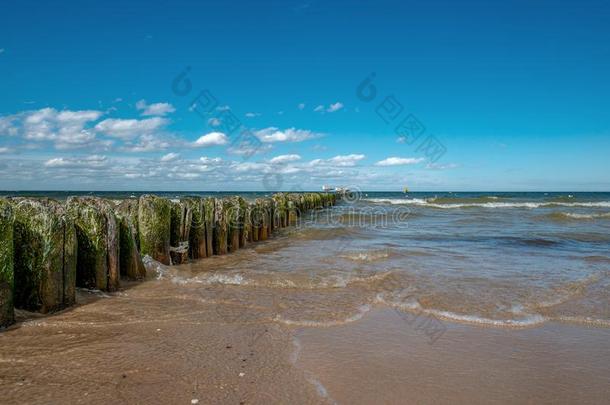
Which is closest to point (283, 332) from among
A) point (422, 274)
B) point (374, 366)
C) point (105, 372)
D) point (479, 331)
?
point (374, 366)

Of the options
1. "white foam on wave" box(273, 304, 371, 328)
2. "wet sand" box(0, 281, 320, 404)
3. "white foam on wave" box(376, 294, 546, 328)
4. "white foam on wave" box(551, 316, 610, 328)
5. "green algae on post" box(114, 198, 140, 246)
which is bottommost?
"white foam on wave" box(551, 316, 610, 328)

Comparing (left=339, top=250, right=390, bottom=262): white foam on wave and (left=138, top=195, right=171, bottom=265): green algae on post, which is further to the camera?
(left=339, top=250, right=390, bottom=262): white foam on wave

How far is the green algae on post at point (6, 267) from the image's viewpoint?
4.34 meters

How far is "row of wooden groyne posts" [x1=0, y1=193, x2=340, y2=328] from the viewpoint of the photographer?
4926 millimetres

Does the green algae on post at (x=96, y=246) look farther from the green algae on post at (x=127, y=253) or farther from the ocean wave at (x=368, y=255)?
the ocean wave at (x=368, y=255)

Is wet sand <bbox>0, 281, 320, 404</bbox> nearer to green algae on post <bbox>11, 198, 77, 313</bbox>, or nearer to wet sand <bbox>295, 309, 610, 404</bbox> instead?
green algae on post <bbox>11, 198, 77, 313</bbox>

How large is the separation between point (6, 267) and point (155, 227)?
365cm

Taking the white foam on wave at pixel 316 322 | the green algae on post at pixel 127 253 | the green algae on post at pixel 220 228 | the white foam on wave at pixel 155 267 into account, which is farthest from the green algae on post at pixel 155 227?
the white foam on wave at pixel 316 322

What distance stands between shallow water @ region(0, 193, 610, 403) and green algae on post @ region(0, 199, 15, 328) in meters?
0.18

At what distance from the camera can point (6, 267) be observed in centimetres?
440

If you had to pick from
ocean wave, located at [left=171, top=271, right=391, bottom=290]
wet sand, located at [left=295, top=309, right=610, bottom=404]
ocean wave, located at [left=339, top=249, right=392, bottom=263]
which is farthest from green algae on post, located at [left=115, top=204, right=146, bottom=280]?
ocean wave, located at [left=339, top=249, right=392, bottom=263]

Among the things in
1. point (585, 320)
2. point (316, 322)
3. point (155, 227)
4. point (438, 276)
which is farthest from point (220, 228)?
point (585, 320)

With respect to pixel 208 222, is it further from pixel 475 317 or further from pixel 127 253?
pixel 475 317

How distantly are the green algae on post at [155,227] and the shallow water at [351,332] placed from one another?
0.46m
